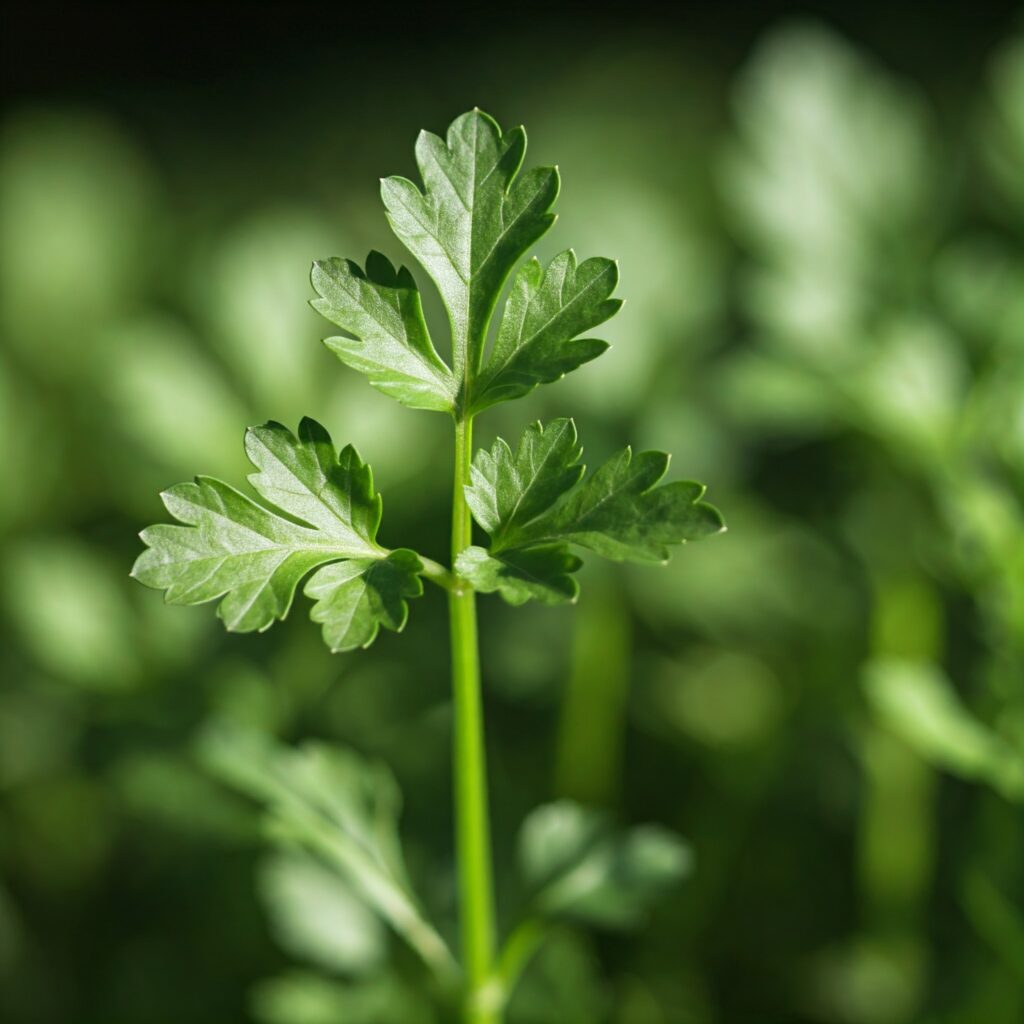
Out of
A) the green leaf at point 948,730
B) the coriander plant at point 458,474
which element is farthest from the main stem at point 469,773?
the green leaf at point 948,730

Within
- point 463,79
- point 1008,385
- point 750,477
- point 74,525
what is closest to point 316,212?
point 463,79

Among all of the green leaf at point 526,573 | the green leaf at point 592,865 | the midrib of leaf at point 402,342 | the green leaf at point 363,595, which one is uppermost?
the midrib of leaf at point 402,342

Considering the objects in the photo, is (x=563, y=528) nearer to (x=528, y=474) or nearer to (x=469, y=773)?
(x=528, y=474)

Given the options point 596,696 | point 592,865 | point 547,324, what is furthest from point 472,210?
point 596,696

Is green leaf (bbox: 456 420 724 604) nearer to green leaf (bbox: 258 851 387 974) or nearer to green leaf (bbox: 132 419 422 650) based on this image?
green leaf (bbox: 132 419 422 650)

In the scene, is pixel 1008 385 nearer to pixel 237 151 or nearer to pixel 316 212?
pixel 316 212

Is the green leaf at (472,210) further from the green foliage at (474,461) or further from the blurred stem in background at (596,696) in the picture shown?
the blurred stem in background at (596,696)

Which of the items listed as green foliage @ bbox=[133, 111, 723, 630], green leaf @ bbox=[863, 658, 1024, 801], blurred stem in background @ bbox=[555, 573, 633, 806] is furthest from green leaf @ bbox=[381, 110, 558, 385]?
blurred stem in background @ bbox=[555, 573, 633, 806]

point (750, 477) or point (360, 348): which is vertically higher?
point (360, 348)
